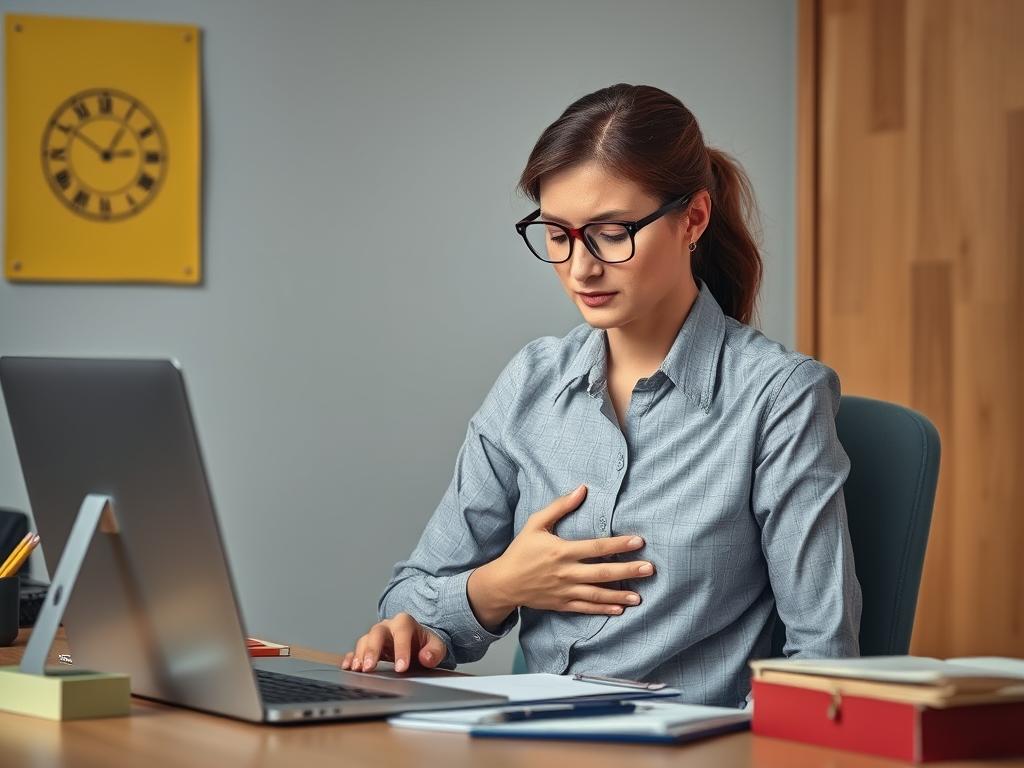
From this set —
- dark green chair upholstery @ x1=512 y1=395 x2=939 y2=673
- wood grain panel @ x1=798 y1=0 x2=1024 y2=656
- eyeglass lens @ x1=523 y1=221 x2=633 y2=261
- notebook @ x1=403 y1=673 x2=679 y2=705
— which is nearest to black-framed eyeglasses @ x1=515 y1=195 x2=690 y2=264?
eyeglass lens @ x1=523 y1=221 x2=633 y2=261

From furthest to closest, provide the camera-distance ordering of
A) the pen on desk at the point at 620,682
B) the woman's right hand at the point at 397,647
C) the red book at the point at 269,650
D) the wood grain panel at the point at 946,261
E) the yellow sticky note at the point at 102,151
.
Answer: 1. the yellow sticky note at the point at 102,151
2. the wood grain panel at the point at 946,261
3. the red book at the point at 269,650
4. the woman's right hand at the point at 397,647
5. the pen on desk at the point at 620,682

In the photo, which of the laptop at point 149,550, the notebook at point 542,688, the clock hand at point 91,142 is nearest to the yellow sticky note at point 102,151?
the clock hand at point 91,142

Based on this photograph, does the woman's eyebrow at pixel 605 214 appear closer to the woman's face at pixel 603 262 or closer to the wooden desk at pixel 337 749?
the woman's face at pixel 603 262

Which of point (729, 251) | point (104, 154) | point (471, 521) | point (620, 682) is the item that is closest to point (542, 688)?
point (620, 682)

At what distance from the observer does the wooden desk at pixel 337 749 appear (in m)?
0.87

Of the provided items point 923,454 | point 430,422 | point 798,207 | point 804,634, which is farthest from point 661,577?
point 798,207

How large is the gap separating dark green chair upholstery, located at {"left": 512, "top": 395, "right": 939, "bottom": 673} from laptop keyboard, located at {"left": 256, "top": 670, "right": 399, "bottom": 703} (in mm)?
593

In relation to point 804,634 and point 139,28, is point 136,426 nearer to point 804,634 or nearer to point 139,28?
point 804,634

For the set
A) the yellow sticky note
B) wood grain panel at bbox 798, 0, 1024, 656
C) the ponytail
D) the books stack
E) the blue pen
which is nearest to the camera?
the books stack

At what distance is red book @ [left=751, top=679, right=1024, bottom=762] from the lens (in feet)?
2.87

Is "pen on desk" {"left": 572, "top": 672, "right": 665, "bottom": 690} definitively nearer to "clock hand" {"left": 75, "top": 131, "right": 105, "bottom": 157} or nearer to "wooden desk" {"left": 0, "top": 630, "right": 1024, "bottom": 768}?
"wooden desk" {"left": 0, "top": 630, "right": 1024, "bottom": 768}

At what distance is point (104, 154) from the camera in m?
2.86

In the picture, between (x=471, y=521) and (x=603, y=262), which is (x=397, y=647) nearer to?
(x=471, y=521)

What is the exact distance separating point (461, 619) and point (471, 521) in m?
0.17
